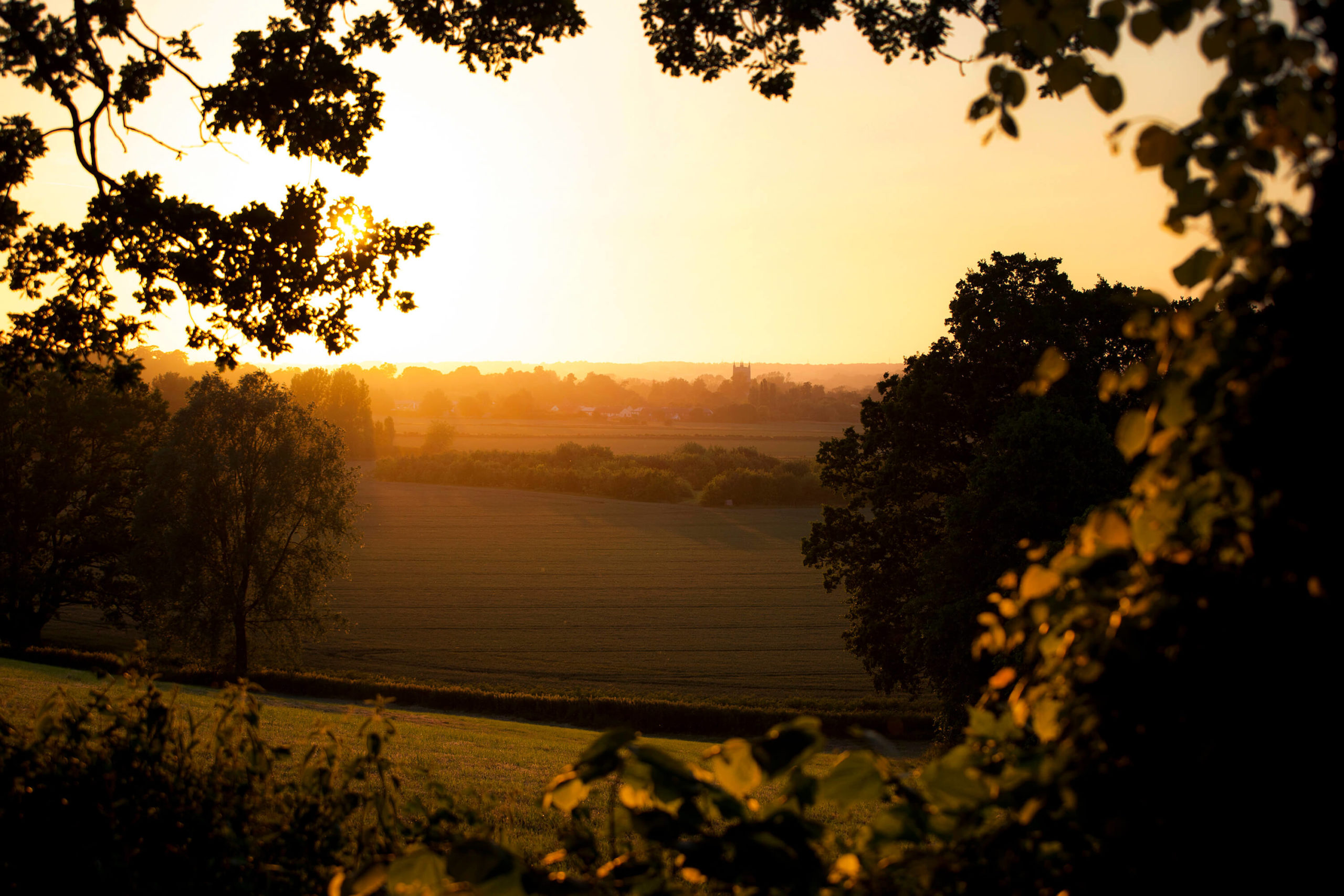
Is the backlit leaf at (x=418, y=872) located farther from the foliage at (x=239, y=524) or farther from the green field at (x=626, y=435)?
Answer: the green field at (x=626, y=435)

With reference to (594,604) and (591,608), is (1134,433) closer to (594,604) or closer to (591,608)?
(591,608)

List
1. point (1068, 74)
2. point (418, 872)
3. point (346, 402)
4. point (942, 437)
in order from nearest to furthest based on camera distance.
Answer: point (418, 872), point (1068, 74), point (942, 437), point (346, 402)

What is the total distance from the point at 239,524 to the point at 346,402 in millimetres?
69764

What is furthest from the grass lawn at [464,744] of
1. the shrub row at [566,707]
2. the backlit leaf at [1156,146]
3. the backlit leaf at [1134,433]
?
the backlit leaf at [1156,146]

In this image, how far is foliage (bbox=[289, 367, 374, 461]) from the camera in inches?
3652

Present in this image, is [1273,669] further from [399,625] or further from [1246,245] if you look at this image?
[399,625]

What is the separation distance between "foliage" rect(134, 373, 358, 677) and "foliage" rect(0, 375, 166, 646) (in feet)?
10.4

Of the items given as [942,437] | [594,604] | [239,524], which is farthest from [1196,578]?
[594,604]

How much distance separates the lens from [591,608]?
48219 mm

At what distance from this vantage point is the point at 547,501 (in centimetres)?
8538

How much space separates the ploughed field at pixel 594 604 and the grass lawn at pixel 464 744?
7.28 metres

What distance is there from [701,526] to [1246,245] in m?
73.3

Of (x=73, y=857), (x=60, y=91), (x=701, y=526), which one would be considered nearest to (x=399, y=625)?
(x=701, y=526)

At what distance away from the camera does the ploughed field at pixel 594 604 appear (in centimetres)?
3675
